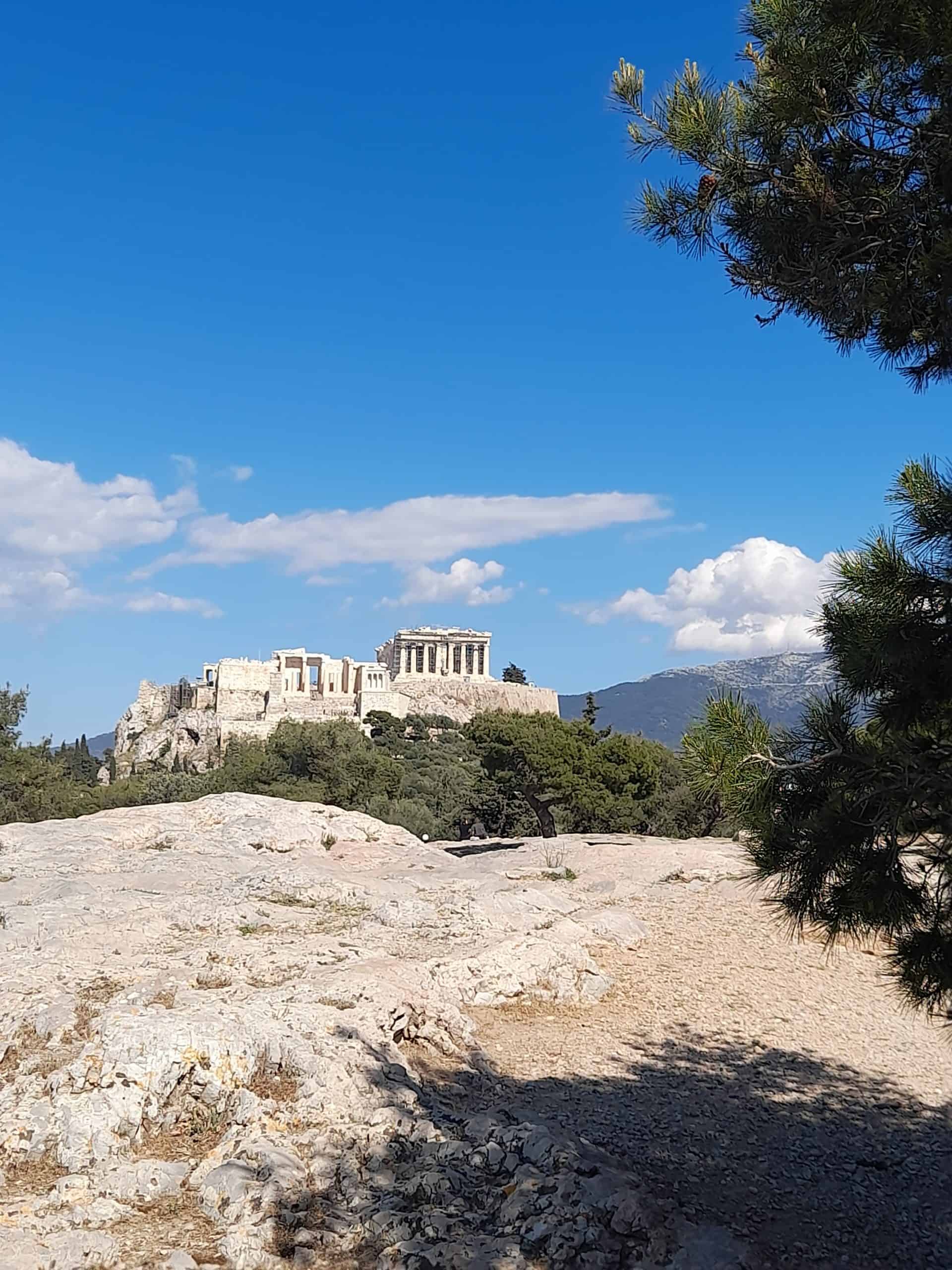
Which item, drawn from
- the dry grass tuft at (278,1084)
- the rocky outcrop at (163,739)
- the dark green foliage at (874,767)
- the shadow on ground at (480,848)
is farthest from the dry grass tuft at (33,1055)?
the rocky outcrop at (163,739)

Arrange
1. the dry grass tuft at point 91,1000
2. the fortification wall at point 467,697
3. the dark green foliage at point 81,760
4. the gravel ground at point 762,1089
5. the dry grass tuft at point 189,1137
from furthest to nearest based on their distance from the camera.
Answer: the fortification wall at point 467,697, the dark green foliage at point 81,760, the dry grass tuft at point 91,1000, the dry grass tuft at point 189,1137, the gravel ground at point 762,1089

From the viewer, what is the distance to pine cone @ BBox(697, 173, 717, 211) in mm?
4238

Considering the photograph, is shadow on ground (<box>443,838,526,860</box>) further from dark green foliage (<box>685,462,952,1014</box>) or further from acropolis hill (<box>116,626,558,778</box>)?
acropolis hill (<box>116,626,558,778</box>)

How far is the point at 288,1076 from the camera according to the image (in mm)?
5883

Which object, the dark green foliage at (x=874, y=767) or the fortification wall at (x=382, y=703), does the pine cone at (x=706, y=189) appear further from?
the fortification wall at (x=382, y=703)

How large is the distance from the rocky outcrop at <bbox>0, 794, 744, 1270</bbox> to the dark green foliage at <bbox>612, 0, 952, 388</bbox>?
423 centimetres

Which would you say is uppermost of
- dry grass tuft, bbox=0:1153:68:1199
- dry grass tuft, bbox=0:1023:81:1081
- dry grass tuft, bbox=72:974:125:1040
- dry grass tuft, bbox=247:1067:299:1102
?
dry grass tuft, bbox=72:974:125:1040

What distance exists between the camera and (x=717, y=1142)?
5762mm

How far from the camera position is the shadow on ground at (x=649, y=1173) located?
4.35 m

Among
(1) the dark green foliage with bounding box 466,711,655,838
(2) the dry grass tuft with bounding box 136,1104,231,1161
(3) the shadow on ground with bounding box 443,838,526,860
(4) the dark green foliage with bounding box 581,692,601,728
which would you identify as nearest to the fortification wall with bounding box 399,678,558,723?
(4) the dark green foliage with bounding box 581,692,601,728

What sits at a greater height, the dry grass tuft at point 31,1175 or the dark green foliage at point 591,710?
the dark green foliage at point 591,710

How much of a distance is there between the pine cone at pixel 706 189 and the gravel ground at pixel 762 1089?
15.1 ft

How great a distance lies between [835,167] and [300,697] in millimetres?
65695

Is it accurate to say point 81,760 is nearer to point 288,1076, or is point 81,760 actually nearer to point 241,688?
point 241,688
